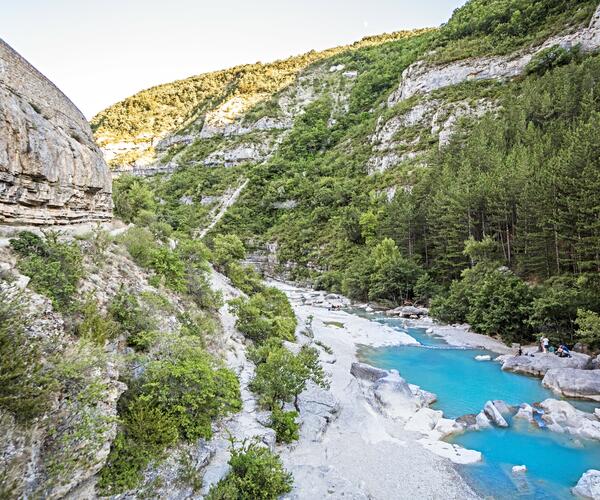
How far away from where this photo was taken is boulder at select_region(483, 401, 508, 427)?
42.3ft

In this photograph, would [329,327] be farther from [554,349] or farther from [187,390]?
[187,390]

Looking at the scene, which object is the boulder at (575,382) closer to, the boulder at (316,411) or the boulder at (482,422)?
the boulder at (482,422)

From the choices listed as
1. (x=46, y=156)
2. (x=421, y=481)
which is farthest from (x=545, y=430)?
(x=46, y=156)

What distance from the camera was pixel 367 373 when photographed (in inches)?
666

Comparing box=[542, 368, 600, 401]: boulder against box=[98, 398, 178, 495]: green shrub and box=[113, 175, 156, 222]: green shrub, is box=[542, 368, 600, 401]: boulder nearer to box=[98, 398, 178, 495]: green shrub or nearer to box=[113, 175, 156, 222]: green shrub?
box=[98, 398, 178, 495]: green shrub

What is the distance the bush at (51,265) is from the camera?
812cm

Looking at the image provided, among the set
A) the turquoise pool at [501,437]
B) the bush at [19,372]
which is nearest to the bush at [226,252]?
the turquoise pool at [501,437]

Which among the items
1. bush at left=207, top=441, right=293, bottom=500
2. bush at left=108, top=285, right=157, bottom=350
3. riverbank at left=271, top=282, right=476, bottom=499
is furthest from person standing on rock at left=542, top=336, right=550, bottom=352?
bush at left=108, top=285, right=157, bottom=350

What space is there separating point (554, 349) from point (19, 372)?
82.1ft

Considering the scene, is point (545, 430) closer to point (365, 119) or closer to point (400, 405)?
point (400, 405)

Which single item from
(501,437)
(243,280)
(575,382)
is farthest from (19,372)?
(243,280)

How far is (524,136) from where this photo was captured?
133ft

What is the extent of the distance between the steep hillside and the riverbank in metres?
15.5

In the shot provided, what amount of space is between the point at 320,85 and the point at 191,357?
131873 mm
